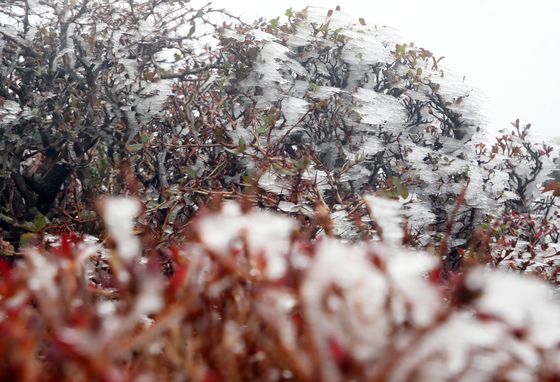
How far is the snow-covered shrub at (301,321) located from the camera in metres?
0.72

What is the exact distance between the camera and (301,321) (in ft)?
3.65

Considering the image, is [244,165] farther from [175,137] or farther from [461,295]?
[461,295]

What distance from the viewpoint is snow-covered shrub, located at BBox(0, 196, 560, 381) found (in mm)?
724

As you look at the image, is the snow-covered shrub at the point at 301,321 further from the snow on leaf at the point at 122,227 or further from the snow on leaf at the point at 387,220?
the snow on leaf at the point at 387,220

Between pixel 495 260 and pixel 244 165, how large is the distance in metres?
2.06

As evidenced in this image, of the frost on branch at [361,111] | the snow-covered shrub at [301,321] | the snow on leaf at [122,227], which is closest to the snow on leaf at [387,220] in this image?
the snow-covered shrub at [301,321]

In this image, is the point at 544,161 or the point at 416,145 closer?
the point at 416,145

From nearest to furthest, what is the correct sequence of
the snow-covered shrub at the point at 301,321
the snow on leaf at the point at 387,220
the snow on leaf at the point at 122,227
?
the snow-covered shrub at the point at 301,321 → the snow on leaf at the point at 122,227 → the snow on leaf at the point at 387,220

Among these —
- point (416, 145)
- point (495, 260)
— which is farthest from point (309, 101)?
point (495, 260)

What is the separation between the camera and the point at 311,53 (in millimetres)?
6312

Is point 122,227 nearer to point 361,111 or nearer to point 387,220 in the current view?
point 387,220

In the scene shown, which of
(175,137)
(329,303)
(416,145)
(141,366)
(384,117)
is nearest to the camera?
(329,303)

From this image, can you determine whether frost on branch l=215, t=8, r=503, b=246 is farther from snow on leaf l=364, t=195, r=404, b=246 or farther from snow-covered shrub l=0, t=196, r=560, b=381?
snow-covered shrub l=0, t=196, r=560, b=381

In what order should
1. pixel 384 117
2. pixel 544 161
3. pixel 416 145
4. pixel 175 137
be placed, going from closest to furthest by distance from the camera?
pixel 175 137
pixel 384 117
pixel 416 145
pixel 544 161
